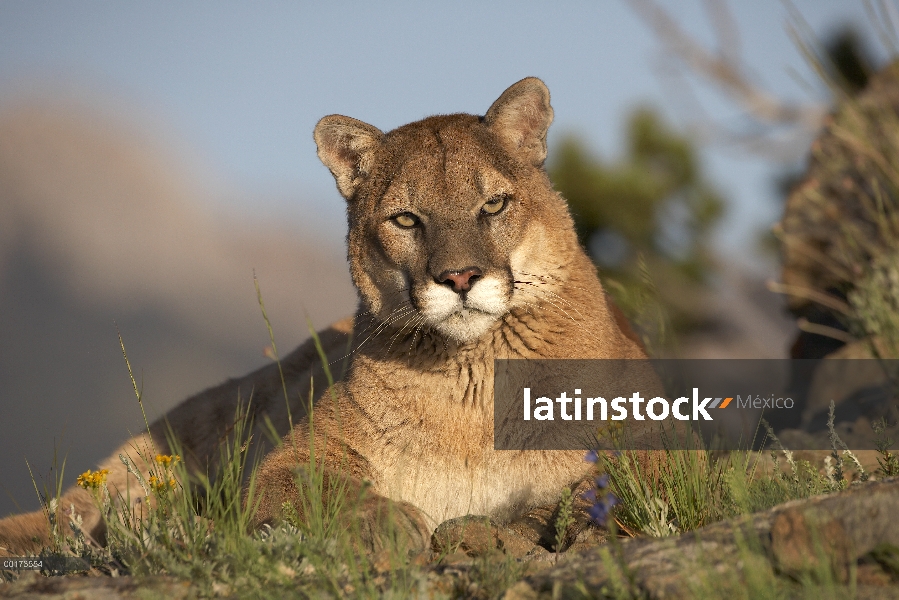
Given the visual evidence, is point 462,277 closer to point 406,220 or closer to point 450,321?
point 450,321

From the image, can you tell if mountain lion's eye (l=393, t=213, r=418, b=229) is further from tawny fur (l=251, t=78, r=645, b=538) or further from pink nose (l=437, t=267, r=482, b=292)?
pink nose (l=437, t=267, r=482, b=292)

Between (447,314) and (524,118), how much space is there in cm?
158

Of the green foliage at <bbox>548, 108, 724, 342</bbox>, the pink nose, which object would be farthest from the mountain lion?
the green foliage at <bbox>548, 108, 724, 342</bbox>

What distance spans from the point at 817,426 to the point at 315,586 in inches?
237

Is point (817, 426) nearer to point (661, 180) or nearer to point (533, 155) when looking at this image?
point (533, 155)

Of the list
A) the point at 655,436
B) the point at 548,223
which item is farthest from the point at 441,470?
the point at 548,223

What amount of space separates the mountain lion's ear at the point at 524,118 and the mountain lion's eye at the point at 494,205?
1.80 ft

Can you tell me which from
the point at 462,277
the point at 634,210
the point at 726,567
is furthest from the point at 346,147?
the point at 634,210

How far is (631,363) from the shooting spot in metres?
5.28

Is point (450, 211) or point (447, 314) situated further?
point (450, 211)

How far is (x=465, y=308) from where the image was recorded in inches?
177

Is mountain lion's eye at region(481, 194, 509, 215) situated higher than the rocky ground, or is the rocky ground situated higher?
mountain lion's eye at region(481, 194, 509, 215)

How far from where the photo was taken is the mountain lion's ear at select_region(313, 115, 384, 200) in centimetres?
545

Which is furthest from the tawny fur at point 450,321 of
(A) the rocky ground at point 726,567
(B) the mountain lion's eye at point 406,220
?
(A) the rocky ground at point 726,567
